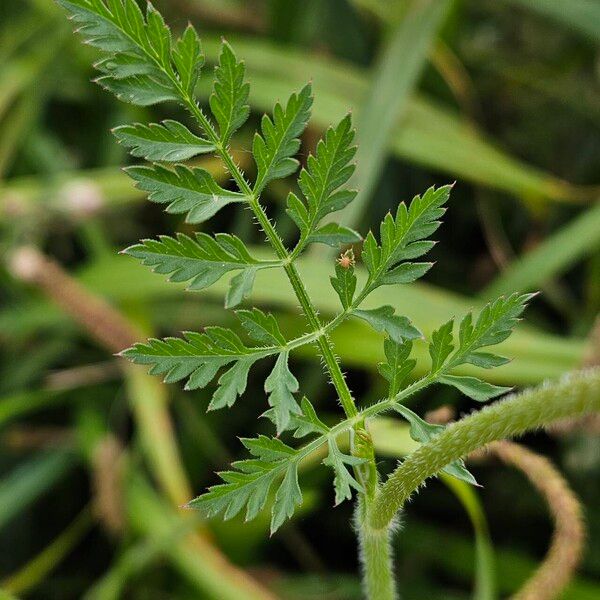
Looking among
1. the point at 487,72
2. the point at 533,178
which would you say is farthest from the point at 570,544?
the point at 487,72

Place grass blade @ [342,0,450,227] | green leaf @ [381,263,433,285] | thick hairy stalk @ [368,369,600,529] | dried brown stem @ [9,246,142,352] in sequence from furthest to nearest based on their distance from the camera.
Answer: grass blade @ [342,0,450,227]
dried brown stem @ [9,246,142,352]
green leaf @ [381,263,433,285]
thick hairy stalk @ [368,369,600,529]

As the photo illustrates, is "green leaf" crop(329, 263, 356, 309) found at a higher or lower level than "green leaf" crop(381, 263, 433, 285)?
lower

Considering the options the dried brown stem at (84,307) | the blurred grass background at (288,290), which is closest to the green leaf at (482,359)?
the blurred grass background at (288,290)

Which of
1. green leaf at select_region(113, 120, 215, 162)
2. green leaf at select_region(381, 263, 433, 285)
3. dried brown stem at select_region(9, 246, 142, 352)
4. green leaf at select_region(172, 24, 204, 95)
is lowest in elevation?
dried brown stem at select_region(9, 246, 142, 352)

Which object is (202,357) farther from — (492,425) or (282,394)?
(492,425)

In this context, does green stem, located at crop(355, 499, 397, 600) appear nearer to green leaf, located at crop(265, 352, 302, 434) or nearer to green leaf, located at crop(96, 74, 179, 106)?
green leaf, located at crop(265, 352, 302, 434)

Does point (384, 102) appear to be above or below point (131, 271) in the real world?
above

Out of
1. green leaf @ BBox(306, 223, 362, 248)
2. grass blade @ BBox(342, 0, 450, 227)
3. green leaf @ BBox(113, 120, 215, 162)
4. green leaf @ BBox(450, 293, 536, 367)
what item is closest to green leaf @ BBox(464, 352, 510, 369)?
green leaf @ BBox(450, 293, 536, 367)

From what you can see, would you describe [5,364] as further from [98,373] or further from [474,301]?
[474,301]
